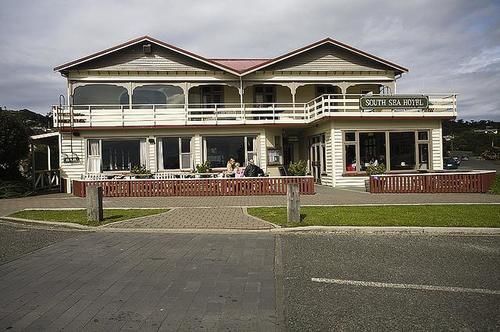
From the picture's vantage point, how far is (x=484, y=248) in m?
7.85

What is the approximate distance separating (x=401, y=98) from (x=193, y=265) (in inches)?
767

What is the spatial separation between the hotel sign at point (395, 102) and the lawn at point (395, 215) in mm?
10616

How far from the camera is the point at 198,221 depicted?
11.0 metres

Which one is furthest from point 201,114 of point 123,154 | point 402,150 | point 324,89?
point 402,150

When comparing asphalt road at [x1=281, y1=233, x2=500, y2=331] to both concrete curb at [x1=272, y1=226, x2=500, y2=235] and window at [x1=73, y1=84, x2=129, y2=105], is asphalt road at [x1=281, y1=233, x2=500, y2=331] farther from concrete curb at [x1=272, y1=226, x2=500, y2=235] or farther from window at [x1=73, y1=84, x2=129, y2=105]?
window at [x1=73, y1=84, x2=129, y2=105]

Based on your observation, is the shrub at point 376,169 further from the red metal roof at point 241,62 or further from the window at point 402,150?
the red metal roof at point 241,62

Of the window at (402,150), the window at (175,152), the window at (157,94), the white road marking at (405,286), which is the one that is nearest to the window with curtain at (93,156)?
the window at (175,152)

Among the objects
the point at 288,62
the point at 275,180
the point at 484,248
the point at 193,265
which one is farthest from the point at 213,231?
the point at 288,62

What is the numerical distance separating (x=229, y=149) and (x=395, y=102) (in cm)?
941

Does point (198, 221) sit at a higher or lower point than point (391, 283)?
higher

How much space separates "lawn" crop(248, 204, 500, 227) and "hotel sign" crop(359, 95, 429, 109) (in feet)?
34.8

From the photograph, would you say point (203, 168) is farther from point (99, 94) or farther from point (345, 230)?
point (345, 230)

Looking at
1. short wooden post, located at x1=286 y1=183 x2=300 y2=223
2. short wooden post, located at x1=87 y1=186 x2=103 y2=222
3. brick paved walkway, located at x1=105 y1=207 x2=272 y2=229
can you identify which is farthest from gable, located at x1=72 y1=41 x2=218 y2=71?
short wooden post, located at x1=286 y1=183 x2=300 y2=223

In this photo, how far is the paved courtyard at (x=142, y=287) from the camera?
14.1 ft
